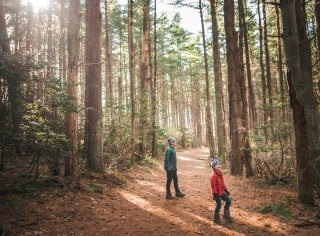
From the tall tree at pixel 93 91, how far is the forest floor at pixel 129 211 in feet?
2.96

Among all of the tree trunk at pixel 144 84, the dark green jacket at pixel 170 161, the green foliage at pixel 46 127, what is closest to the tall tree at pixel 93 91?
the green foliage at pixel 46 127

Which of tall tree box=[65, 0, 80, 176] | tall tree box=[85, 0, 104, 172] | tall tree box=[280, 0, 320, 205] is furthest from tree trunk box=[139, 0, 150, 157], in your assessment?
tall tree box=[280, 0, 320, 205]

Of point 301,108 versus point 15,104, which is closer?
point 15,104

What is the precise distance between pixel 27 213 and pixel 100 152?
4390 mm

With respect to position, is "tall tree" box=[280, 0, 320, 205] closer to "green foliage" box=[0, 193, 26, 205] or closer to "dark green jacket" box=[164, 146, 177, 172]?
"dark green jacket" box=[164, 146, 177, 172]

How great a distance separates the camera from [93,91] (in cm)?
1048

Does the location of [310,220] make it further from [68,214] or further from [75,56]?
[75,56]

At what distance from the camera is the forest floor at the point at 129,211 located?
5898mm

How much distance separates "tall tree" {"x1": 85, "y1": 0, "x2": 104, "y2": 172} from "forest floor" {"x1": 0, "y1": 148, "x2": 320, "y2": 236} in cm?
90

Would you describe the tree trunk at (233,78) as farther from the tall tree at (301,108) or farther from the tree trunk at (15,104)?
the tree trunk at (15,104)

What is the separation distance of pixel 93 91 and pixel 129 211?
15.6ft

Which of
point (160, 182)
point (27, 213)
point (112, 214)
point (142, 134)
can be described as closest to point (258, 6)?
point (142, 134)

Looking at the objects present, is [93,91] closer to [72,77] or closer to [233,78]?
[72,77]

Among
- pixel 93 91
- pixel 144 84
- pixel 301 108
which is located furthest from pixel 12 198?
pixel 144 84
